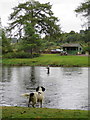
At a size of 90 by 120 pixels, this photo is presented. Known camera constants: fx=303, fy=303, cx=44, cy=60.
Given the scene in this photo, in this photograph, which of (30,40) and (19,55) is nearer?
(19,55)

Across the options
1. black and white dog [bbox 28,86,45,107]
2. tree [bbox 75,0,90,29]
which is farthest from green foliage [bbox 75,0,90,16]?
black and white dog [bbox 28,86,45,107]

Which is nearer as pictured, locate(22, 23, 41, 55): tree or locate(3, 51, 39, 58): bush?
locate(3, 51, 39, 58): bush

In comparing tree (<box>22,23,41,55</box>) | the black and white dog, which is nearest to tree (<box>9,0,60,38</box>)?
tree (<box>22,23,41,55</box>)

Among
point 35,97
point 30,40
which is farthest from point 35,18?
point 35,97

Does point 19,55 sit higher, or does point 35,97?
point 19,55

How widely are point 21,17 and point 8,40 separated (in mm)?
8181

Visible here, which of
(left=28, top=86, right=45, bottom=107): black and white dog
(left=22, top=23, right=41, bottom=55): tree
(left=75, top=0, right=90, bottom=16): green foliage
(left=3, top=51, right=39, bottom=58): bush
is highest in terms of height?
(left=75, top=0, right=90, bottom=16): green foliage

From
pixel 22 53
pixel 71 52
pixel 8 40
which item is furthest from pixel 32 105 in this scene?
pixel 71 52

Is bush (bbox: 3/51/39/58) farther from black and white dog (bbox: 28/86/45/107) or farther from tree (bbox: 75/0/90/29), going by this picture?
black and white dog (bbox: 28/86/45/107)

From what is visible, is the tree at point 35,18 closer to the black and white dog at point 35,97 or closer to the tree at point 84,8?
the tree at point 84,8

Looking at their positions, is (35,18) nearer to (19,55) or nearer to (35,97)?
(19,55)

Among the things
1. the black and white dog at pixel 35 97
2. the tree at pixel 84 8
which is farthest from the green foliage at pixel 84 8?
the black and white dog at pixel 35 97

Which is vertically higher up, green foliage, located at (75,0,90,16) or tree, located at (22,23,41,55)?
green foliage, located at (75,0,90,16)

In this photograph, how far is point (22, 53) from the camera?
82.0m
